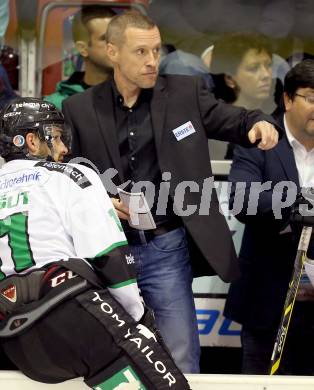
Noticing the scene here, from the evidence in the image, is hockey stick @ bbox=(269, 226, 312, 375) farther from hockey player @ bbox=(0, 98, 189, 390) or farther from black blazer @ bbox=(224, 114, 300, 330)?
hockey player @ bbox=(0, 98, 189, 390)

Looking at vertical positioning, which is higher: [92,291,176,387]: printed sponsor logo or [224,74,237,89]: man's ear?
[224,74,237,89]: man's ear

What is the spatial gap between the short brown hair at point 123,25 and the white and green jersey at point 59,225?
1.05 m

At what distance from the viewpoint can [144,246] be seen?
A: 3551 mm

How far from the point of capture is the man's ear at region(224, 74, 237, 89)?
4.83 m

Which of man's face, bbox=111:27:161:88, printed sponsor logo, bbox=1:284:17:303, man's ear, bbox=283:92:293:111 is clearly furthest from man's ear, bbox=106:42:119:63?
printed sponsor logo, bbox=1:284:17:303

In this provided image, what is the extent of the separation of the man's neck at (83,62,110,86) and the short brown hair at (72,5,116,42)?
0.19 meters

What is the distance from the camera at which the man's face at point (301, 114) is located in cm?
374

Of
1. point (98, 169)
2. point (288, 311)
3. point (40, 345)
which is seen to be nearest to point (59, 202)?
point (40, 345)

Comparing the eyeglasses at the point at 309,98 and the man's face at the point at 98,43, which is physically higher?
the eyeglasses at the point at 309,98

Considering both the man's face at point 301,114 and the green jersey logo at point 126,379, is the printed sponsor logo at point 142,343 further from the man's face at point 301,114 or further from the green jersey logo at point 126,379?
the man's face at point 301,114

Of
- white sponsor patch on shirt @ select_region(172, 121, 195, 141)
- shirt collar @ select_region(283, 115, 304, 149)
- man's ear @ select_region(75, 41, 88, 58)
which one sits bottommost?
shirt collar @ select_region(283, 115, 304, 149)

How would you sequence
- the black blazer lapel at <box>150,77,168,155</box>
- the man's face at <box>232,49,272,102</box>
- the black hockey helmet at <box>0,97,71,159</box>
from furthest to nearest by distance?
the man's face at <box>232,49,272,102</box> → the black blazer lapel at <box>150,77,168,155</box> → the black hockey helmet at <box>0,97,71,159</box>

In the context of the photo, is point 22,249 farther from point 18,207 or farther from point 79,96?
point 79,96

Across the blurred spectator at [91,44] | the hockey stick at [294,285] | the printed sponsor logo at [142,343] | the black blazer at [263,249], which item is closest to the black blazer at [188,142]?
the black blazer at [263,249]
